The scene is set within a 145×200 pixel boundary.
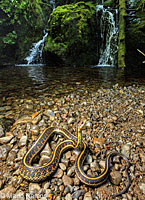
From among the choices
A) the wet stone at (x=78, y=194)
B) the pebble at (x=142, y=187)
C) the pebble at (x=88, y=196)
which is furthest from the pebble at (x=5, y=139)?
the pebble at (x=142, y=187)

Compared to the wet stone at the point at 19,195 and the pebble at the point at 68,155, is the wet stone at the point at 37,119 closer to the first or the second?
the pebble at the point at 68,155

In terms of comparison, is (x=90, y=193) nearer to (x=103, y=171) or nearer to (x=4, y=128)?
(x=103, y=171)

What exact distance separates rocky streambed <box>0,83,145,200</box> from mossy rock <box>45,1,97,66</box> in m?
9.01

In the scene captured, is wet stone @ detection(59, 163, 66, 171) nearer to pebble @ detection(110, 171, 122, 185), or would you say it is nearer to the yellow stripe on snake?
the yellow stripe on snake

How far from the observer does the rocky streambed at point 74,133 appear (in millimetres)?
2215

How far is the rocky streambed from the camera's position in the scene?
221cm

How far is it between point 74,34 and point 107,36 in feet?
13.0

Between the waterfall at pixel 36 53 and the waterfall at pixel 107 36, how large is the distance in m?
6.96

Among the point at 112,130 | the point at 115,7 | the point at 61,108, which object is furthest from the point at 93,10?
the point at 112,130

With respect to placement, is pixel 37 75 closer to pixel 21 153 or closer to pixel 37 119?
pixel 37 119

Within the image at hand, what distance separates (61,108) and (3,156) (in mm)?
2506

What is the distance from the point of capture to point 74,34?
42.7 ft

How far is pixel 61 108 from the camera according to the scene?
187 inches

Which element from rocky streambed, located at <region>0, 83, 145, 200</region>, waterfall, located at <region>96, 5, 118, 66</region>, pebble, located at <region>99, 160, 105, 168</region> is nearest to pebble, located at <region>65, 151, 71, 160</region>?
rocky streambed, located at <region>0, 83, 145, 200</region>
